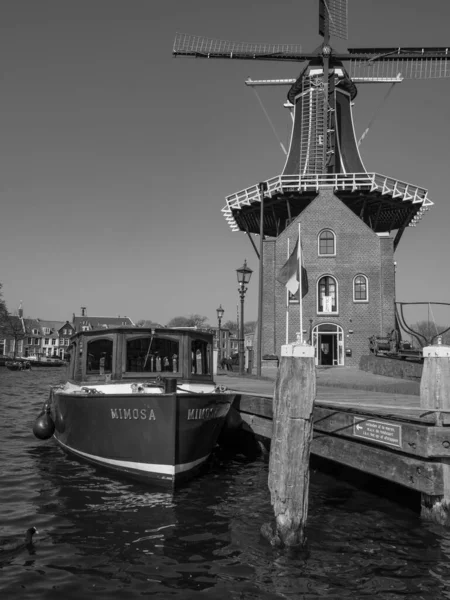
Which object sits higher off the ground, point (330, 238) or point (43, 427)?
point (330, 238)

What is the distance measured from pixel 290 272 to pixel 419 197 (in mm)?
26593

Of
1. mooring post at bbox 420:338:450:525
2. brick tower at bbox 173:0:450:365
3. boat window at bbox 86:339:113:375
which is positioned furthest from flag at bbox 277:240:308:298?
brick tower at bbox 173:0:450:365

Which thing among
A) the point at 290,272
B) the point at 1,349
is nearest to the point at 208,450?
the point at 290,272

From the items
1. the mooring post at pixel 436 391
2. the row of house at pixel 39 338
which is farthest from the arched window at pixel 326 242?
the row of house at pixel 39 338

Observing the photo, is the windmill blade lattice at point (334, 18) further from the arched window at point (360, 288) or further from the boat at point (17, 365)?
the boat at point (17, 365)

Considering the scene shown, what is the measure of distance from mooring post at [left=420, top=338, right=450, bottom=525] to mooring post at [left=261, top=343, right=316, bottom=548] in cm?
208

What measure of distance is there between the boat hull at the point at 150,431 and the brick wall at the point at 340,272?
22.4m

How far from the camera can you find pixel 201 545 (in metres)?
7.54

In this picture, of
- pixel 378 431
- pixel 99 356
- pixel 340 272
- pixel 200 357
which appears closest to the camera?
pixel 378 431

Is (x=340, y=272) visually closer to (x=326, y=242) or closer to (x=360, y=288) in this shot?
(x=360, y=288)

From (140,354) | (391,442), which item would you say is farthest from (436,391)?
(140,354)

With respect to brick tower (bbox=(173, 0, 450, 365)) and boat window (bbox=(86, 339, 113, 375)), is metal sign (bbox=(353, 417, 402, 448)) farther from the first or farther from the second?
brick tower (bbox=(173, 0, 450, 365))

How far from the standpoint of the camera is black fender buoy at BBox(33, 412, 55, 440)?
1442 cm

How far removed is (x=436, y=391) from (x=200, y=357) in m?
6.18
